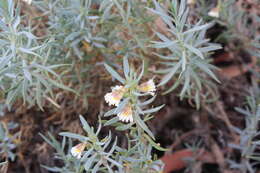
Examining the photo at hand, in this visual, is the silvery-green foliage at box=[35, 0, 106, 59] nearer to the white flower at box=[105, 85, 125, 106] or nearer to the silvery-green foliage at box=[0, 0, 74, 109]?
the silvery-green foliage at box=[0, 0, 74, 109]

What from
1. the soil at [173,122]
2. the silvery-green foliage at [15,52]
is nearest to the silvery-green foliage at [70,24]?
the silvery-green foliage at [15,52]

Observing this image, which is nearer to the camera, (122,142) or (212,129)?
(122,142)

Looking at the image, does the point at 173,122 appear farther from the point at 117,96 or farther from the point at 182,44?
the point at 117,96

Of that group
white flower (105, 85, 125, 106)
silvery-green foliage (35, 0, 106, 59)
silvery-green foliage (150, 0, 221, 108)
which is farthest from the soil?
white flower (105, 85, 125, 106)

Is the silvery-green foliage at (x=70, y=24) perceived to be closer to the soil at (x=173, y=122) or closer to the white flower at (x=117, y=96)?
the soil at (x=173, y=122)

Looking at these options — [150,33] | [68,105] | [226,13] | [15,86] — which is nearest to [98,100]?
[68,105]

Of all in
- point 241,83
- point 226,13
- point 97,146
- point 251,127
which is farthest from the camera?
point 241,83

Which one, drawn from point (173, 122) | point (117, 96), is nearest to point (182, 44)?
point (117, 96)

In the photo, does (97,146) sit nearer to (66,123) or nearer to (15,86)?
(15,86)
